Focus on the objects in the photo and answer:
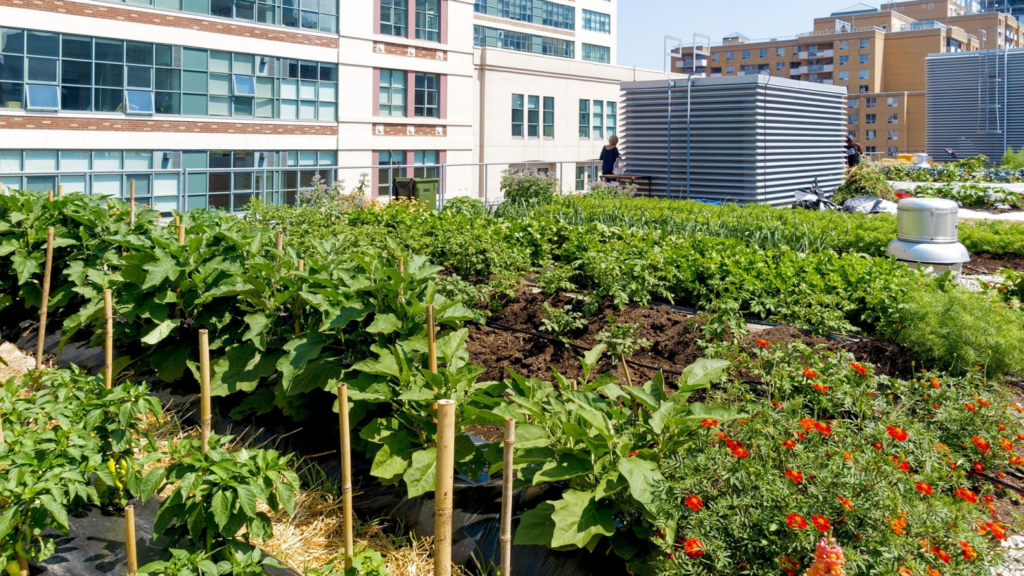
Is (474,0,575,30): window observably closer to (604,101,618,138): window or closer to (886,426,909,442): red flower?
(604,101,618,138): window

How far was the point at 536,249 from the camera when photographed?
367 inches

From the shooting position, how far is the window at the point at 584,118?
4991 cm

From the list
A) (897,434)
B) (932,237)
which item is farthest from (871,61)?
(897,434)

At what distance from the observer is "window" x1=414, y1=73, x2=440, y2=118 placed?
4016 cm

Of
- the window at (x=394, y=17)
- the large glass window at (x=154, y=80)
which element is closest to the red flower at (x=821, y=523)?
the large glass window at (x=154, y=80)

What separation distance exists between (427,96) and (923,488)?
128 feet

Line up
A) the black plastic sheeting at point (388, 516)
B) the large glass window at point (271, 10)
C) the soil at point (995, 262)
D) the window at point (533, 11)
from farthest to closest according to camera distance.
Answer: the window at point (533, 11)
the large glass window at point (271, 10)
the soil at point (995, 262)
the black plastic sheeting at point (388, 516)

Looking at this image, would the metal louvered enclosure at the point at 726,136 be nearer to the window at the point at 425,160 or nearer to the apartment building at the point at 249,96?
the apartment building at the point at 249,96

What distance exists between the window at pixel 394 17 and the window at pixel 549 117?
10.6 meters

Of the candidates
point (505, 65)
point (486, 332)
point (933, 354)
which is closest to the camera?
point (933, 354)

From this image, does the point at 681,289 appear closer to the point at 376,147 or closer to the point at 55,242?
the point at 55,242

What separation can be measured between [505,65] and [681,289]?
3866 centimetres

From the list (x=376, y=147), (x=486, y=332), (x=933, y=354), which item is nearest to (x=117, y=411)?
(x=486, y=332)

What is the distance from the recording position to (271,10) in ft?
111
